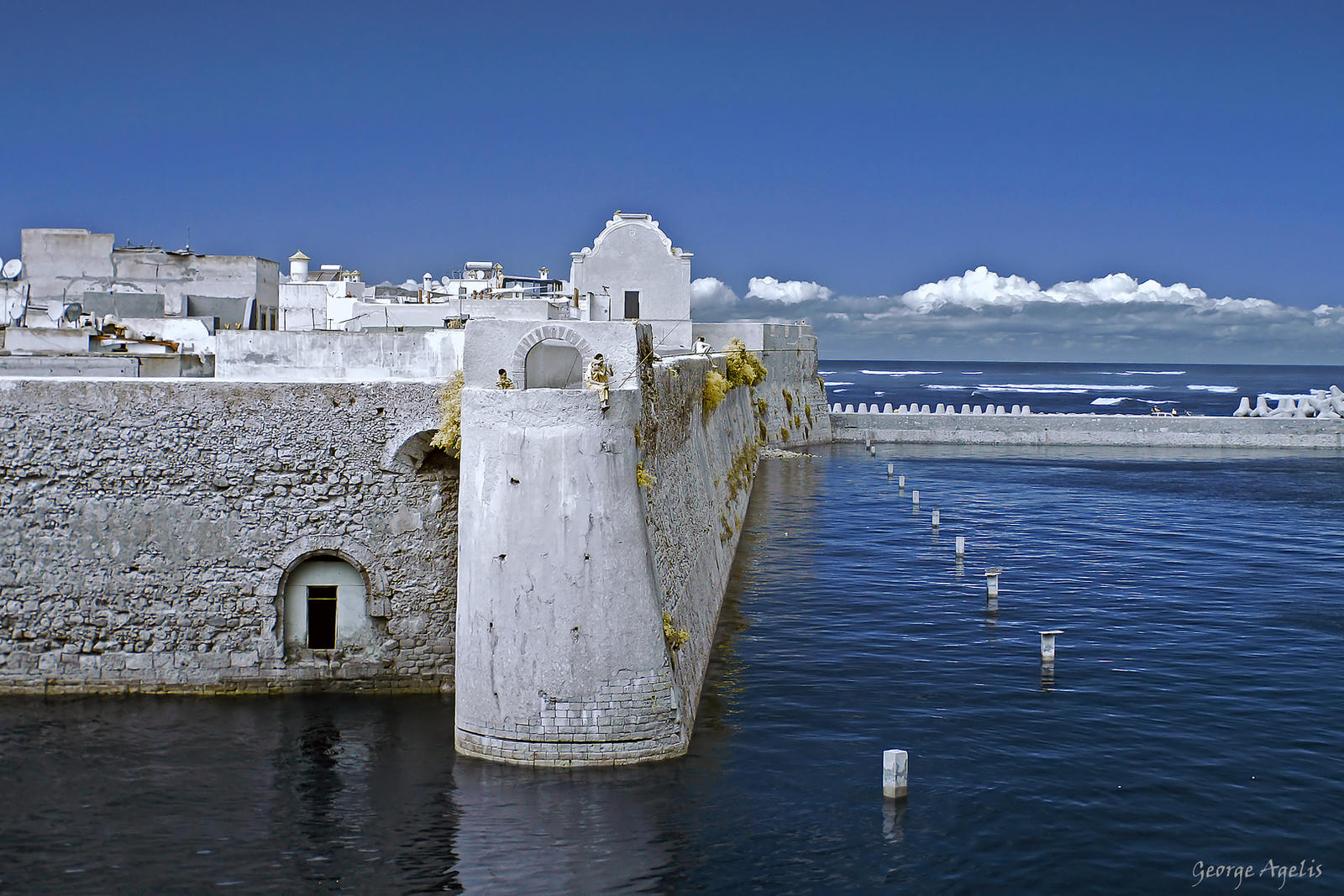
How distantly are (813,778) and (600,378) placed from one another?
5898mm

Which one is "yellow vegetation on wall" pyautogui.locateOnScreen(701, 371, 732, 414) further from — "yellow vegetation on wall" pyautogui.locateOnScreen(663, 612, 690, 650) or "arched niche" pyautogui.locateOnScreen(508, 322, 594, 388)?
"arched niche" pyautogui.locateOnScreen(508, 322, 594, 388)

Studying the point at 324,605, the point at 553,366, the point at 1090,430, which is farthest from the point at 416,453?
the point at 1090,430

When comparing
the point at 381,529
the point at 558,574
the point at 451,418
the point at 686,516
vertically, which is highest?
the point at 451,418

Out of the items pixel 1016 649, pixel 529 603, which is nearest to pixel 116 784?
pixel 529 603

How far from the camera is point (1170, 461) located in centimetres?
5675

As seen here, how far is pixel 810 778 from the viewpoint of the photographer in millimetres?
15117

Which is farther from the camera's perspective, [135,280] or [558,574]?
[135,280]

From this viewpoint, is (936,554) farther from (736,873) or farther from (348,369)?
(736,873)

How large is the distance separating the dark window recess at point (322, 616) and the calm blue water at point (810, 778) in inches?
37.2

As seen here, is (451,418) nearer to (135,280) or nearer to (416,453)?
(416,453)

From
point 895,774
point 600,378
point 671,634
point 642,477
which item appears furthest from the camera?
point 671,634

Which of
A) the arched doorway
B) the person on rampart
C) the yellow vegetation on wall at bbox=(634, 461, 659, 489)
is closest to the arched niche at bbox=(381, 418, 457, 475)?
the arched doorway

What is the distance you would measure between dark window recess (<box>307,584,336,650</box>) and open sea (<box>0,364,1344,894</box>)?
2.71 feet

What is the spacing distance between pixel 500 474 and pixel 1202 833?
31.1ft
